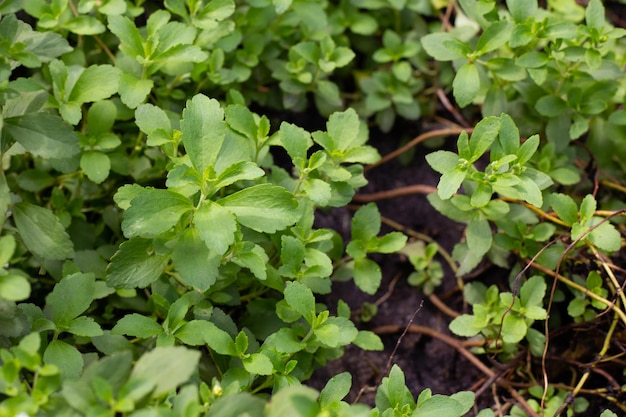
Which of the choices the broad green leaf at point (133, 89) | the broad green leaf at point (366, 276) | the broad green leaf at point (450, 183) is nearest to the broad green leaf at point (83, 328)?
the broad green leaf at point (133, 89)

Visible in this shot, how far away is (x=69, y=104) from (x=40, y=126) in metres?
0.21

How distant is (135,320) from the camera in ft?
6.30

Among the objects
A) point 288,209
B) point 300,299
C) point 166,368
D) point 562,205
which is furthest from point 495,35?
point 166,368

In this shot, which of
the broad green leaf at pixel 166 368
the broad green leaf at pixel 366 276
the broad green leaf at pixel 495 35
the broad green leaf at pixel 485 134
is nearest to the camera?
the broad green leaf at pixel 166 368

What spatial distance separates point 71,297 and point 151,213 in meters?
0.33

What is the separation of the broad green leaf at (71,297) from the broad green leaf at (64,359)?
74 mm

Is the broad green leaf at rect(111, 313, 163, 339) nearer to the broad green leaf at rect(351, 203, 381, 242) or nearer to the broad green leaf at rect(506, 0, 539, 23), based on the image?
the broad green leaf at rect(351, 203, 381, 242)

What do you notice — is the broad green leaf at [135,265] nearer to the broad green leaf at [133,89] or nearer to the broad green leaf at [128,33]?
the broad green leaf at [133,89]

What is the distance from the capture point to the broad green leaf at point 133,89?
2.14 metres

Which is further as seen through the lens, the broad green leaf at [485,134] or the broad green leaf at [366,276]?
the broad green leaf at [366,276]

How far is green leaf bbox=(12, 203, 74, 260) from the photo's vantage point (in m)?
2.03

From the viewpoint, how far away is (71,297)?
1.89 m

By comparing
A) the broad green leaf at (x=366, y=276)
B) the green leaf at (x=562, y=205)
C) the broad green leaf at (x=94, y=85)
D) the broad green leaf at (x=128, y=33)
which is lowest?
the broad green leaf at (x=366, y=276)

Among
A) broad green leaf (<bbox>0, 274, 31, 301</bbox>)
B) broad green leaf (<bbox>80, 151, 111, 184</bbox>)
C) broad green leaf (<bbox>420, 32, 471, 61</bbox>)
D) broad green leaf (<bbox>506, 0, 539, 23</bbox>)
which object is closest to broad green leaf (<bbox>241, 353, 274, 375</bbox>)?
broad green leaf (<bbox>0, 274, 31, 301</bbox>)
